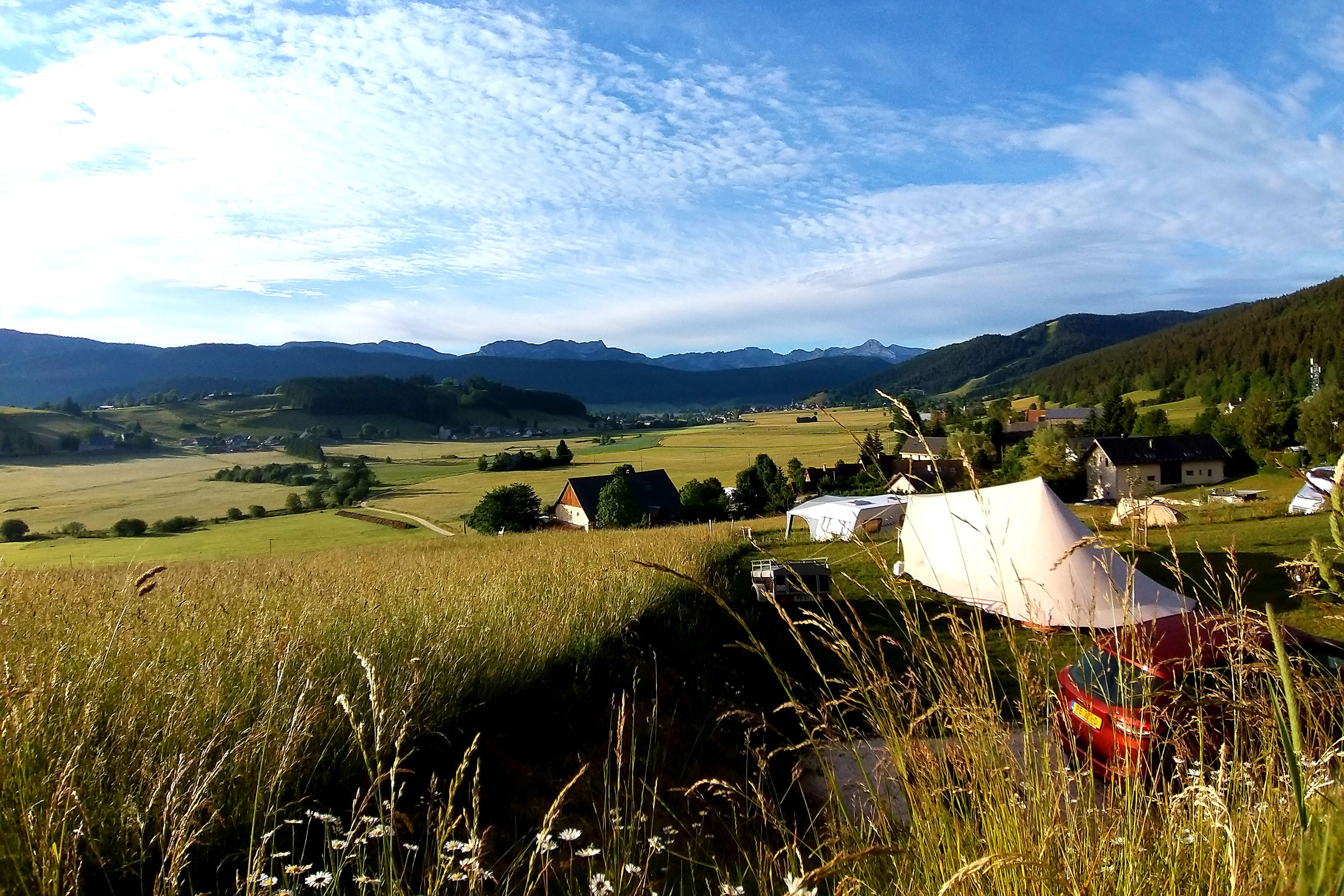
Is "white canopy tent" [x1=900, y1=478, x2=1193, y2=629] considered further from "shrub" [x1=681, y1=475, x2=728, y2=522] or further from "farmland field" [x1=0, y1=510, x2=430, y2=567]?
"shrub" [x1=681, y1=475, x2=728, y2=522]

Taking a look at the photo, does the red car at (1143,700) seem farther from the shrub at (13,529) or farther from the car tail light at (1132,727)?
the shrub at (13,529)

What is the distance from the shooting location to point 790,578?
33.6 ft

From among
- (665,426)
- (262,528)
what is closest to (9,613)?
(262,528)

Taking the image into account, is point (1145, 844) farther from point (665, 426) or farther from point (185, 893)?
point (665, 426)

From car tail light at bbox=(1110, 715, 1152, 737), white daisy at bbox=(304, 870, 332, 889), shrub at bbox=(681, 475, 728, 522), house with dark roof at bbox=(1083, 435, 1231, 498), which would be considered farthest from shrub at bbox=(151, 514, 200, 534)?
house with dark roof at bbox=(1083, 435, 1231, 498)

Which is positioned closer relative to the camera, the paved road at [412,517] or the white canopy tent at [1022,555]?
the white canopy tent at [1022,555]

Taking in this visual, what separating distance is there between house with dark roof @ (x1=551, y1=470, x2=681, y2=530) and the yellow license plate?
37618 millimetres

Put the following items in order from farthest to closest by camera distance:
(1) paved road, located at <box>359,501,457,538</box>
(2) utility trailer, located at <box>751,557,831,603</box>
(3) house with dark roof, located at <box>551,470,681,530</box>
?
(3) house with dark roof, located at <box>551,470,681,530</box> < (1) paved road, located at <box>359,501,457,538</box> < (2) utility trailer, located at <box>751,557,831,603</box>

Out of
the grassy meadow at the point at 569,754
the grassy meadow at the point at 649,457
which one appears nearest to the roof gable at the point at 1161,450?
the grassy meadow at the point at 649,457

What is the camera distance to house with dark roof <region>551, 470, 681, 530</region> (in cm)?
4197

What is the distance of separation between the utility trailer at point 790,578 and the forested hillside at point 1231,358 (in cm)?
7259

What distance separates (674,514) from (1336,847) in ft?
142

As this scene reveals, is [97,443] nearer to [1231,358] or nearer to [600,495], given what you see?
[600,495]

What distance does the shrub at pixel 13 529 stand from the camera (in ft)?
90.3
